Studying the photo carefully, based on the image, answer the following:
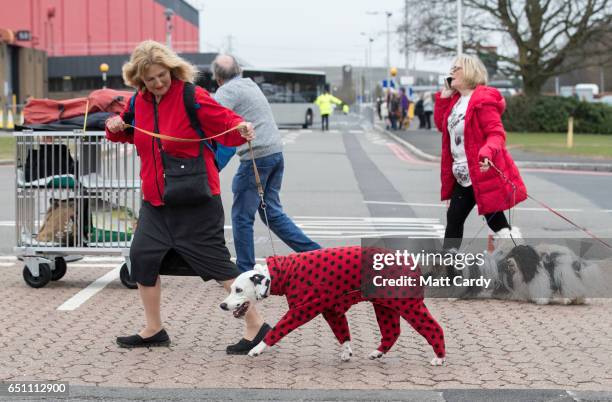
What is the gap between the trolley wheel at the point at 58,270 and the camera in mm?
9141

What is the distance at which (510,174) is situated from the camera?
7895 mm

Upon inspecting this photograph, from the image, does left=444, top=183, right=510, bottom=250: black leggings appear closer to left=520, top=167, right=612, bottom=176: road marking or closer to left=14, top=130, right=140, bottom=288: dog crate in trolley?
left=14, top=130, right=140, bottom=288: dog crate in trolley

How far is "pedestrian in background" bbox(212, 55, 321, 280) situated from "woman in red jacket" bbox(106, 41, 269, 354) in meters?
1.81

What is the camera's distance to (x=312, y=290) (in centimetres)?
584

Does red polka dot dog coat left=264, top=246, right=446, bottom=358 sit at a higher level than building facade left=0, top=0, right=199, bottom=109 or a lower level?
lower

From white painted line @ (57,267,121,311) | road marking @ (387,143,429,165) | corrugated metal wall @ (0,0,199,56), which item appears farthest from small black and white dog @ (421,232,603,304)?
corrugated metal wall @ (0,0,199,56)

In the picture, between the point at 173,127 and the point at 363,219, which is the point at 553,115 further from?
the point at 173,127

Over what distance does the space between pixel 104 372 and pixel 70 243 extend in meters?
3.07

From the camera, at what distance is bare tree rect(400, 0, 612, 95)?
43562 millimetres

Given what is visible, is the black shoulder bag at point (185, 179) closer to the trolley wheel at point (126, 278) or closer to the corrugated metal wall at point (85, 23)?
the trolley wheel at point (126, 278)

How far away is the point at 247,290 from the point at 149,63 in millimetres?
1437

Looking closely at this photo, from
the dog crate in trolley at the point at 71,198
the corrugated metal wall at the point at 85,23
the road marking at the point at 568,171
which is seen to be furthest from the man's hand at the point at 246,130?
the corrugated metal wall at the point at 85,23

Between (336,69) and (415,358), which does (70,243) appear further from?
(336,69)

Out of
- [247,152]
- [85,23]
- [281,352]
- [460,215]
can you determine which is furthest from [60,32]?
[281,352]
